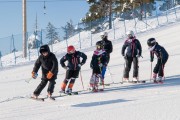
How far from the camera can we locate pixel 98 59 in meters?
12.3

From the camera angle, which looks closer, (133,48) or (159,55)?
(159,55)

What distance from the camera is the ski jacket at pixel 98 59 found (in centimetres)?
→ 1227

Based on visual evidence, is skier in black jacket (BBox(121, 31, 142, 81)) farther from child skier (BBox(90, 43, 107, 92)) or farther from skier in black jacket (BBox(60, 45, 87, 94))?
skier in black jacket (BBox(60, 45, 87, 94))

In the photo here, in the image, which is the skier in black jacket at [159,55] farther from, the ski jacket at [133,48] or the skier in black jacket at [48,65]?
the skier in black jacket at [48,65]

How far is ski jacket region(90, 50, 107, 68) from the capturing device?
483 inches

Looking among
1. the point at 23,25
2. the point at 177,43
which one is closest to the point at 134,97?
the point at 177,43

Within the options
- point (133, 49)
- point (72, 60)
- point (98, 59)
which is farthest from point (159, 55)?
point (72, 60)

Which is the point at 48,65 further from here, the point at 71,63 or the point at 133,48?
the point at 133,48

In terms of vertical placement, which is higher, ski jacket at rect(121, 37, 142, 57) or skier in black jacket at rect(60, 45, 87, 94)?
ski jacket at rect(121, 37, 142, 57)

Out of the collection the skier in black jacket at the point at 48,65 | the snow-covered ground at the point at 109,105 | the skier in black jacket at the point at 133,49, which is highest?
the skier in black jacket at the point at 133,49

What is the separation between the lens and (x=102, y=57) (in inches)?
486

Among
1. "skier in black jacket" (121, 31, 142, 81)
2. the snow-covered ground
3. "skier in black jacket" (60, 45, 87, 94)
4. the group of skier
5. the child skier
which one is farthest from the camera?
"skier in black jacket" (121, 31, 142, 81)

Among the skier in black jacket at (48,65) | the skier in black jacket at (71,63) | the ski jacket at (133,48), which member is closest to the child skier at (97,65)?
the skier in black jacket at (71,63)

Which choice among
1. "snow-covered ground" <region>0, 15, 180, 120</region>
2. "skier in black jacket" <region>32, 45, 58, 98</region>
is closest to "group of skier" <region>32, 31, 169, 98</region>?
"skier in black jacket" <region>32, 45, 58, 98</region>
